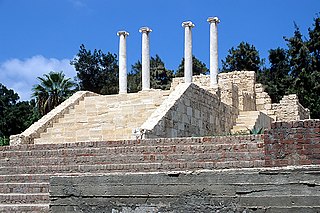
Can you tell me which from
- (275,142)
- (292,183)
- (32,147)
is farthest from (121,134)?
(292,183)

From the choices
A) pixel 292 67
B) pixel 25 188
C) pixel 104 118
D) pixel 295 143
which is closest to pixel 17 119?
pixel 292 67

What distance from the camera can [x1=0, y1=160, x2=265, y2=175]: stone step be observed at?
10.1m

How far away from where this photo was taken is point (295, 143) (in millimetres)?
6664

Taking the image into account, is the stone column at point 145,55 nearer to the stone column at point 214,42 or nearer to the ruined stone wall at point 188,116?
the stone column at point 214,42

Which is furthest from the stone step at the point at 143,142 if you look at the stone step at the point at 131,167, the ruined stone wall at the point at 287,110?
the ruined stone wall at the point at 287,110

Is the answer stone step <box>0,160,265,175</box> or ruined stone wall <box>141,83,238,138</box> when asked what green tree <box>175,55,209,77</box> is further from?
stone step <box>0,160,265,175</box>

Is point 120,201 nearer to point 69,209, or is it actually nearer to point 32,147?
point 69,209

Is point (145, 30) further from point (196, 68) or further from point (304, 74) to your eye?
point (196, 68)

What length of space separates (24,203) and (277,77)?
126ft

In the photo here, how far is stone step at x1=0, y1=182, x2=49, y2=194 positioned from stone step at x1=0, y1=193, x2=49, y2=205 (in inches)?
10.0

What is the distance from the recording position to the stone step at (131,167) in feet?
33.3

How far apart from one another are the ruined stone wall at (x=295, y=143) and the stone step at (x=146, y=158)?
330 cm

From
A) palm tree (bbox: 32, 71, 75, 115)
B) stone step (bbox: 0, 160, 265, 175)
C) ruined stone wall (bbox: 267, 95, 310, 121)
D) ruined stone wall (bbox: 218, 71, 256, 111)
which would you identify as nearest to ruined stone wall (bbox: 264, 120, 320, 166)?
stone step (bbox: 0, 160, 265, 175)

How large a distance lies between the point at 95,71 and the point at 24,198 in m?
44.7
